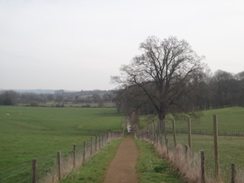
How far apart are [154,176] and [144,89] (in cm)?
3649

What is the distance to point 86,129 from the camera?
215ft

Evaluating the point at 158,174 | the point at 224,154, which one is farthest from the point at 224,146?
the point at 158,174

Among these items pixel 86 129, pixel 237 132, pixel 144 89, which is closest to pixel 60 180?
pixel 144 89

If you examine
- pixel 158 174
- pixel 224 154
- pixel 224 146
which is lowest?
pixel 224 146

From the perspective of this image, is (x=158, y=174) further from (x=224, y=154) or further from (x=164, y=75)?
(x=164, y=75)

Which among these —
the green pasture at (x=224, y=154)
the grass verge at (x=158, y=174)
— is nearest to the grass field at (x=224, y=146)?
the green pasture at (x=224, y=154)

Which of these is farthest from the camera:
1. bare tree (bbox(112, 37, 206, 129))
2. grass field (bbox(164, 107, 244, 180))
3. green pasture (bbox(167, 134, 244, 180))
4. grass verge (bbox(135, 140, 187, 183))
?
bare tree (bbox(112, 37, 206, 129))

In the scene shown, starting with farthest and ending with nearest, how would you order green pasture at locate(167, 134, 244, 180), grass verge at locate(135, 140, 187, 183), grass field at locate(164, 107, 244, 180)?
grass field at locate(164, 107, 244, 180) < green pasture at locate(167, 134, 244, 180) < grass verge at locate(135, 140, 187, 183)

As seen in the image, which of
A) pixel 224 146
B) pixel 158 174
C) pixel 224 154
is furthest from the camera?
pixel 224 146

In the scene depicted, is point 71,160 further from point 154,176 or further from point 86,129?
point 86,129

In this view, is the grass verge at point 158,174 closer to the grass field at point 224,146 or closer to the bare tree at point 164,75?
the grass field at point 224,146

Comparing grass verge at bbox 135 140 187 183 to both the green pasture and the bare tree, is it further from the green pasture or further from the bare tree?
the bare tree

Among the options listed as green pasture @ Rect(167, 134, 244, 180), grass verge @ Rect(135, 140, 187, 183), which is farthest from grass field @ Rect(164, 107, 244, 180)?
grass verge @ Rect(135, 140, 187, 183)

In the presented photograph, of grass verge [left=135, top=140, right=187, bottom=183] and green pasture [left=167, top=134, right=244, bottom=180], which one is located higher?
grass verge [left=135, top=140, right=187, bottom=183]
